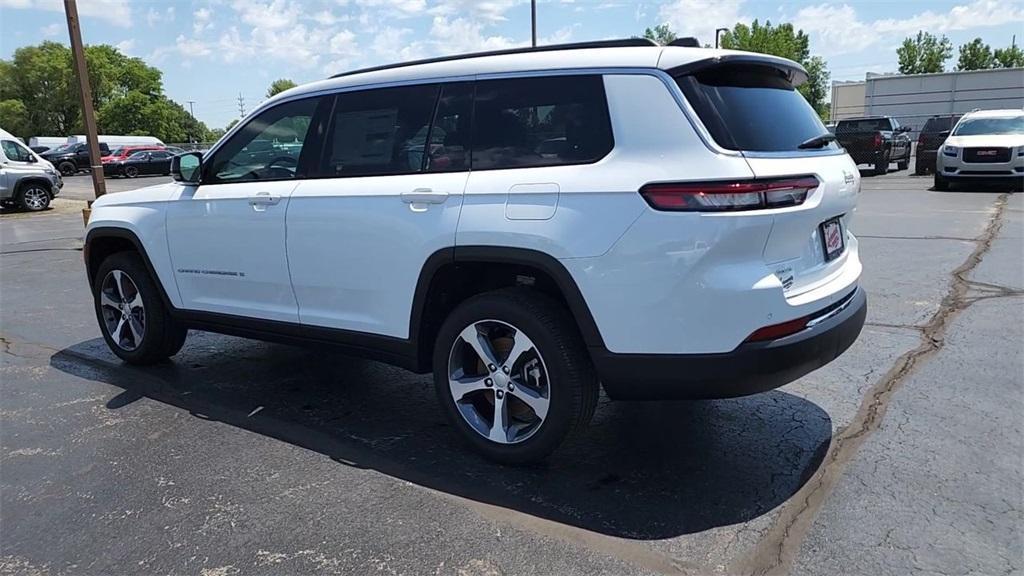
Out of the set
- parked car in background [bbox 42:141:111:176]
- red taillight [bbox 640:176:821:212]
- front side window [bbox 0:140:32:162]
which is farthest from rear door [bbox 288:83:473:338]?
parked car in background [bbox 42:141:111:176]

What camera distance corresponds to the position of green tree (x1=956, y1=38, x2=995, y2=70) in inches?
2844

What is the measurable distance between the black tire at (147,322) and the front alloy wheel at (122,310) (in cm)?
2

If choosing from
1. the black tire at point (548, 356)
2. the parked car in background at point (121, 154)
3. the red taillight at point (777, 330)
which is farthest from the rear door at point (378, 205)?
the parked car in background at point (121, 154)

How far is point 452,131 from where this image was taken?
3.55m

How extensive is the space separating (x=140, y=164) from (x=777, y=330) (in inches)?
1538

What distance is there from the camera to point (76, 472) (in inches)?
140

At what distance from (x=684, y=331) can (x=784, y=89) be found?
4.74 feet

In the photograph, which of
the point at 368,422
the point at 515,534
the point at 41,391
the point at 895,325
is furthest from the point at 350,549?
the point at 895,325

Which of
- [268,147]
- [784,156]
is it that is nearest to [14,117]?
[268,147]

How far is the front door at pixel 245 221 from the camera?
413 cm

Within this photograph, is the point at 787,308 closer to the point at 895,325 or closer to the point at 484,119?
the point at 484,119

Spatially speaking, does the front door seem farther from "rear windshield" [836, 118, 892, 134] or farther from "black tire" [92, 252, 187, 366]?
"rear windshield" [836, 118, 892, 134]

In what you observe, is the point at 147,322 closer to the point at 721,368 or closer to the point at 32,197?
the point at 721,368

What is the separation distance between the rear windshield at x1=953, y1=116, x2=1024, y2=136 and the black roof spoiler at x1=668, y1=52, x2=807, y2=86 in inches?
598
